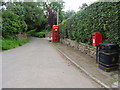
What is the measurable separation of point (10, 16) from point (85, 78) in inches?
529

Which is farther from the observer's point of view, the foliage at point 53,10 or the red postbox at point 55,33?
the foliage at point 53,10

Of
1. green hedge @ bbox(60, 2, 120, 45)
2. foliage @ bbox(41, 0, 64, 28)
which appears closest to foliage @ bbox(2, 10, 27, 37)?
green hedge @ bbox(60, 2, 120, 45)

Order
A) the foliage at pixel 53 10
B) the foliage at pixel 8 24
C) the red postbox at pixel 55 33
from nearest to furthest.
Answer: the foliage at pixel 8 24 < the red postbox at pixel 55 33 < the foliage at pixel 53 10

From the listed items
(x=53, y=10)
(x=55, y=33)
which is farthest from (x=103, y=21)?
(x=53, y=10)

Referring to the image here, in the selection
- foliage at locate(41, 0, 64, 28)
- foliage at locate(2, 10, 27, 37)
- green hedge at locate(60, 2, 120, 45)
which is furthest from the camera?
foliage at locate(41, 0, 64, 28)

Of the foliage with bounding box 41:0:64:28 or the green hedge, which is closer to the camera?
the green hedge

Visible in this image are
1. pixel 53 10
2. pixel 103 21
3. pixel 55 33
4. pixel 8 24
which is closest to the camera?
pixel 103 21

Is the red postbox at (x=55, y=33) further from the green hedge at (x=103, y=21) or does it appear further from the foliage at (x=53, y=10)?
the foliage at (x=53, y=10)

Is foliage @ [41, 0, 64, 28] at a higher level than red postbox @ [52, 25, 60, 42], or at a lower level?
higher

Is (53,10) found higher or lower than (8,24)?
higher

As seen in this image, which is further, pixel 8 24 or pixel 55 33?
pixel 55 33

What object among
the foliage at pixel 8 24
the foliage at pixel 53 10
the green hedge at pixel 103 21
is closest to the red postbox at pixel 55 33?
the foliage at pixel 8 24

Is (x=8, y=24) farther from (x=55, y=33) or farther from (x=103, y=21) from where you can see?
(x=103, y=21)

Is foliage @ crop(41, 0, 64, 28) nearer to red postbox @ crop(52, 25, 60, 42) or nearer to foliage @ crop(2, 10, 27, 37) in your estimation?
red postbox @ crop(52, 25, 60, 42)
